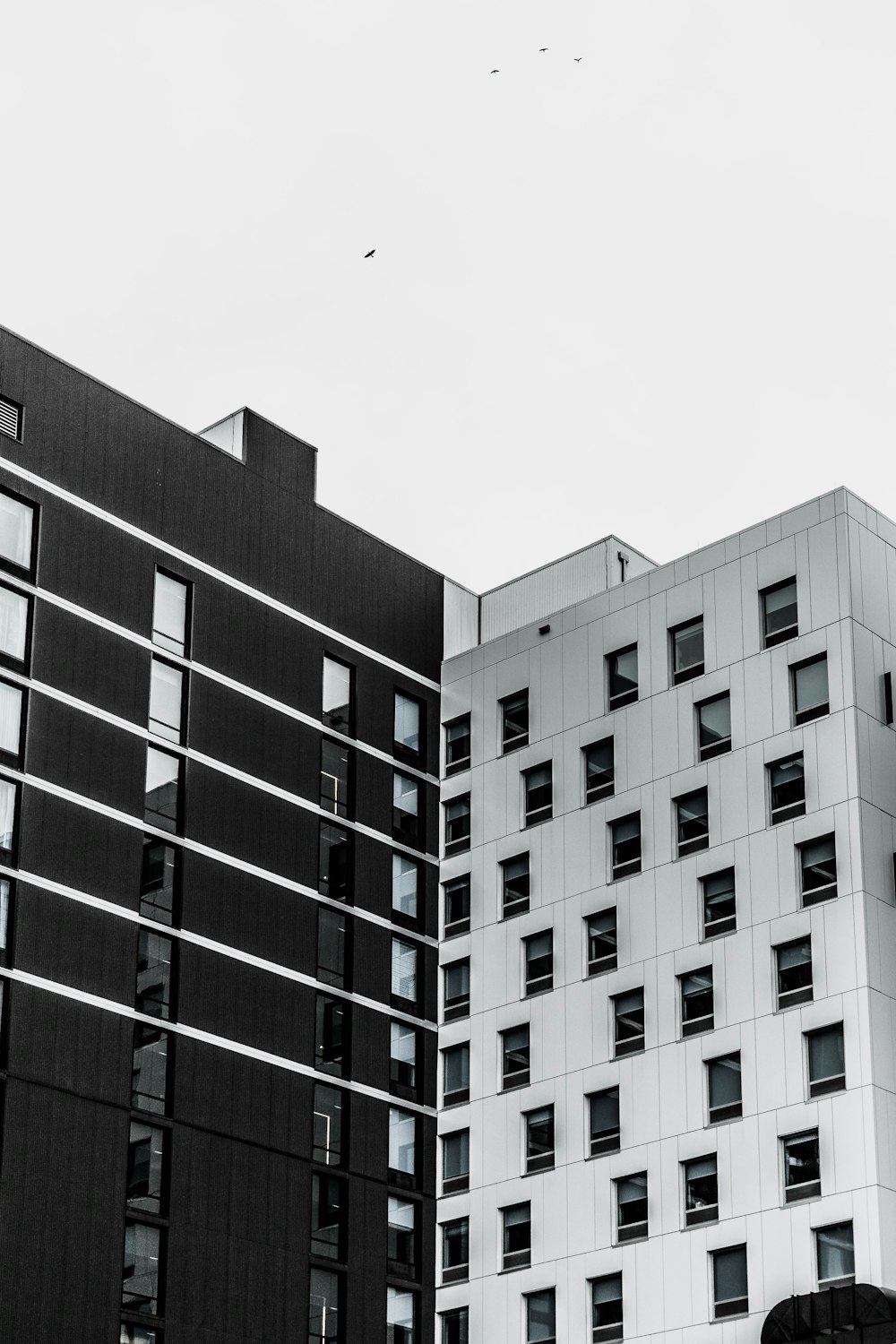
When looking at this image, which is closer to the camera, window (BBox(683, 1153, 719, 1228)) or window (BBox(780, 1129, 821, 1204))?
window (BBox(780, 1129, 821, 1204))

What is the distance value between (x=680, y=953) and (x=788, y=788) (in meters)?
5.62

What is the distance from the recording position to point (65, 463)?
6138 centimetres

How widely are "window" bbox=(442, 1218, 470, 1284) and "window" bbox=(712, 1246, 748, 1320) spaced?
8.74 m

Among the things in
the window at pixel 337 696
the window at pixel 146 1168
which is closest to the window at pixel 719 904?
the window at pixel 337 696

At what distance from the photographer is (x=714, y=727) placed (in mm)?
62719

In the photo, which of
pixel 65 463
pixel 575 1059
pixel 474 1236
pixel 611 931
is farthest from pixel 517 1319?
pixel 65 463

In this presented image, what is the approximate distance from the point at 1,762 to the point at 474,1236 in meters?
19.6

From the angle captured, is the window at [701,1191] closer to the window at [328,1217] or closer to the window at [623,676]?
the window at [328,1217]

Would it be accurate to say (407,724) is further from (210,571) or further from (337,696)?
(210,571)

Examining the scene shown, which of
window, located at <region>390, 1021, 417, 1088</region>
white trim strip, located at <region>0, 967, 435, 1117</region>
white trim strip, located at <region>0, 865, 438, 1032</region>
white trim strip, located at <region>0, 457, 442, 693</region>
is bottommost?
white trim strip, located at <region>0, 967, 435, 1117</region>

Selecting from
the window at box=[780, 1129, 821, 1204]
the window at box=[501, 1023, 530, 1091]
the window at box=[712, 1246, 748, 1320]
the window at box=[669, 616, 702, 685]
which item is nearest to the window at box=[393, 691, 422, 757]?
the window at box=[669, 616, 702, 685]

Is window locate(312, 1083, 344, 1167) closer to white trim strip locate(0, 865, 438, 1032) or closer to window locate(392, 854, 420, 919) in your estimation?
white trim strip locate(0, 865, 438, 1032)

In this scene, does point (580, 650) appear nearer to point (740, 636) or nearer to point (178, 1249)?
point (740, 636)

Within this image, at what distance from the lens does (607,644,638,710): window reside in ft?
215
